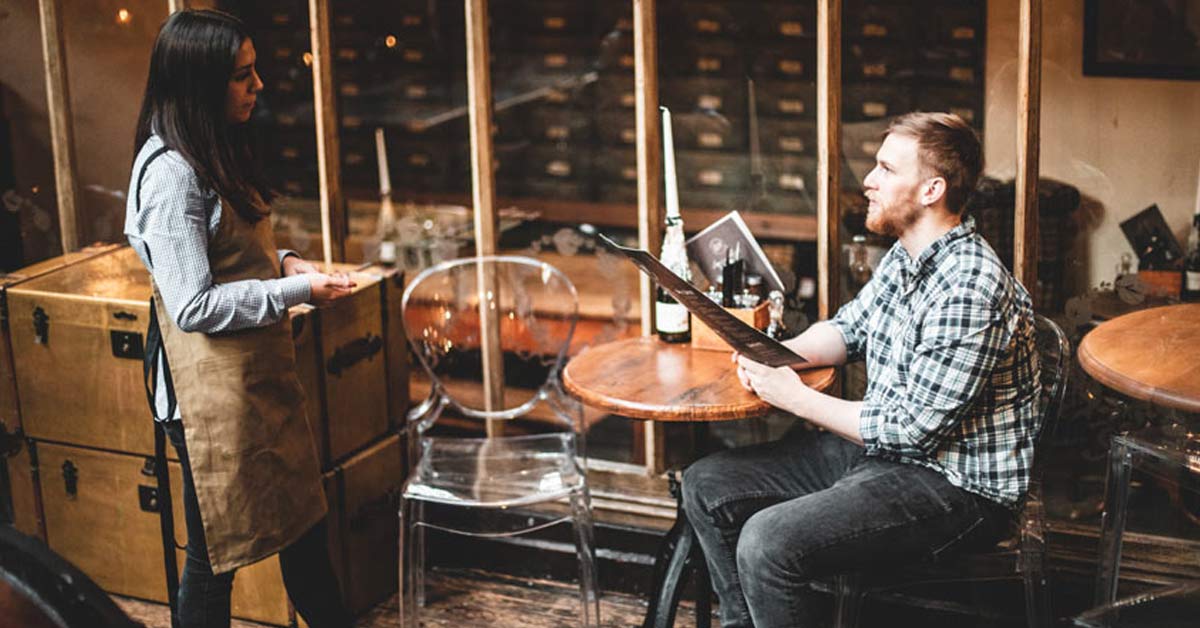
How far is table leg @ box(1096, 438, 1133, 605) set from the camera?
9.36ft

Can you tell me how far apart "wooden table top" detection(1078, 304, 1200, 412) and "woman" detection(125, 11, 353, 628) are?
1.60 metres

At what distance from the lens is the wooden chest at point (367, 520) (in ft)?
11.3

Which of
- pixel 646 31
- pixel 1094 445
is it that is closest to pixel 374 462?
pixel 646 31

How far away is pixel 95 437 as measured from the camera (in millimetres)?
3498

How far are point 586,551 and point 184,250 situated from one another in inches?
49.1

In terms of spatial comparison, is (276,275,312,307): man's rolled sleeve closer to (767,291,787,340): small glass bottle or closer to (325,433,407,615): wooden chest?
(325,433,407,615): wooden chest

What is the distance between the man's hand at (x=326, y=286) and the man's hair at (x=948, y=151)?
118cm

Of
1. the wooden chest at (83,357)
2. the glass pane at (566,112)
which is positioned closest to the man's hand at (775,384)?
the wooden chest at (83,357)


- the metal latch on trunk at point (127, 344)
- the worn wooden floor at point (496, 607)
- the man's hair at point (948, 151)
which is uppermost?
the man's hair at point (948, 151)

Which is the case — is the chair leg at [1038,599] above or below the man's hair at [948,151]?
below

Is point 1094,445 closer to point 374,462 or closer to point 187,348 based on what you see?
point 374,462

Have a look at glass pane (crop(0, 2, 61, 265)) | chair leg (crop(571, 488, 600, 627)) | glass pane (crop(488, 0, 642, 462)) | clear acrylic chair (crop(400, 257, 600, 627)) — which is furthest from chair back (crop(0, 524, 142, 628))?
glass pane (crop(488, 0, 642, 462))

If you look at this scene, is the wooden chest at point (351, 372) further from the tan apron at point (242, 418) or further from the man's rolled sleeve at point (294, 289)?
the man's rolled sleeve at point (294, 289)

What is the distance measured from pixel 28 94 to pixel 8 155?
205mm
